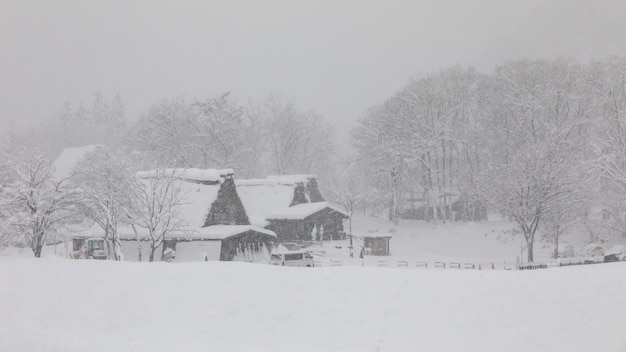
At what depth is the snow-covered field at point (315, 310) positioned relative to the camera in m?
13.5

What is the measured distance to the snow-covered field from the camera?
531 inches

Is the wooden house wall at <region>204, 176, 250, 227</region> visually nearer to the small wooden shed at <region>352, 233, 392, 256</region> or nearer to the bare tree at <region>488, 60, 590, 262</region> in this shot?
the small wooden shed at <region>352, 233, 392, 256</region>

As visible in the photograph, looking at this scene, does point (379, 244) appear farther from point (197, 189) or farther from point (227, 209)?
point (197, 189)

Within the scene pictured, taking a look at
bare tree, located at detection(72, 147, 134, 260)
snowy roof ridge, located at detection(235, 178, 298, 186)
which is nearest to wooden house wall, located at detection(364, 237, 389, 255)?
snowy roof ridge, located at detection(235, 178, 298, 186)

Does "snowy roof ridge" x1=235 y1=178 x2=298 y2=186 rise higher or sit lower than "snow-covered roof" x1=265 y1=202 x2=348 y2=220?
higher

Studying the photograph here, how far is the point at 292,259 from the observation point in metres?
33.6

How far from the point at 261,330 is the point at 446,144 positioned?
171 feet

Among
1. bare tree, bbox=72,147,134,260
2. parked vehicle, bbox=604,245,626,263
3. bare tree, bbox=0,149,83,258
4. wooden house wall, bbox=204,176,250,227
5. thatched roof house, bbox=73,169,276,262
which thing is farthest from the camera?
wooden house wall, bbox=204,176,250,227

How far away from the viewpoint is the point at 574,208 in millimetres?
41719

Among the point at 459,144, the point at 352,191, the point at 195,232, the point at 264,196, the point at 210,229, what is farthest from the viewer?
the point at 459,144

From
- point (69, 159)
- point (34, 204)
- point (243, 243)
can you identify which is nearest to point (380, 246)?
point (243, 243)

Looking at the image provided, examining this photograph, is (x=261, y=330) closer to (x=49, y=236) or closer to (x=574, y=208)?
(x=49, y=236)

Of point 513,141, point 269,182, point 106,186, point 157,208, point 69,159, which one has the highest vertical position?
point 513,141

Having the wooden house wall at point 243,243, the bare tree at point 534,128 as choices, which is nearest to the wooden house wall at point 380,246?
the bare tree at point 534,128
